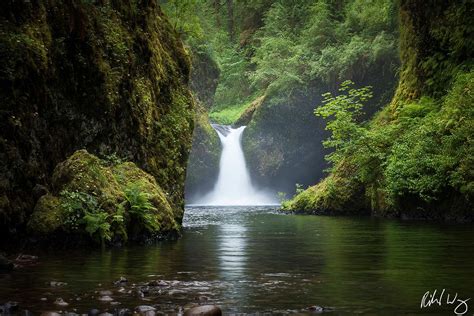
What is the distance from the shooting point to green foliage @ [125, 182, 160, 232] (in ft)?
42.7

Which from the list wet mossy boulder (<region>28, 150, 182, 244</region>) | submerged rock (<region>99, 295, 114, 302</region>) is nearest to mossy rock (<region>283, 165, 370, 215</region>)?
wet mossy boulder (<region>28, 150, 182, 244</region>)

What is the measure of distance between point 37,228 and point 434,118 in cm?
1519

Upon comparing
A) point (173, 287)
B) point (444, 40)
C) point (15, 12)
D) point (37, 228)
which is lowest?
point (173, 287)

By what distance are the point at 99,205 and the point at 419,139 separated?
13.0 metres

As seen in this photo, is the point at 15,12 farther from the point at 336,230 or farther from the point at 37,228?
the point at 336,230

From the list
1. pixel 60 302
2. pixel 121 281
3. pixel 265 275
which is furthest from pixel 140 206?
pixel 60 302

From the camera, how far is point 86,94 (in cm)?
1405

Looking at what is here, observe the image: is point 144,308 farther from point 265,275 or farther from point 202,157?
point 202,157

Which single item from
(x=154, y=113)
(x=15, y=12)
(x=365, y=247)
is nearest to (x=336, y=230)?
(x=365, y=247)

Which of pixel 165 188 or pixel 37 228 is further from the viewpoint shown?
pixel 165 188

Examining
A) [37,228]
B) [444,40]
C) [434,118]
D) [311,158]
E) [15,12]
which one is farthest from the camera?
[311,158]

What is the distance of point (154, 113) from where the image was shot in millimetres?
17703
